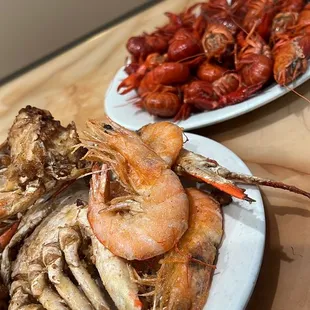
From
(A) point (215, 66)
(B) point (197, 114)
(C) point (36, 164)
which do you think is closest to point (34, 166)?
(C) point (36, 164)

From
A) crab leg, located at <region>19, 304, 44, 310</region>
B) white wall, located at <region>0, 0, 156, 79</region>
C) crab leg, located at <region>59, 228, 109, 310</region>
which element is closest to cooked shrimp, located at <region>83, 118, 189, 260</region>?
crab leg, located at <region>59, 228, 109, 310</region>

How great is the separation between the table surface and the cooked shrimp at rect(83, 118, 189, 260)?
0.28m

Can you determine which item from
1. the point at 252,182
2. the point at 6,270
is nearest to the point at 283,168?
the point at 252,182

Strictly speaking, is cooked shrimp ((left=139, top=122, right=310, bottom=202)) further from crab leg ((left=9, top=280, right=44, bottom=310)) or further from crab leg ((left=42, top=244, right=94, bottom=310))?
crab leg ((left=9, top=280, right=44, bottom=310))

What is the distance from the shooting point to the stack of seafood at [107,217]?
1104 millimetres

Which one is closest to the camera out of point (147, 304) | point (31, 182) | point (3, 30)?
point (147, 304)

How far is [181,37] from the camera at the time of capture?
198cm

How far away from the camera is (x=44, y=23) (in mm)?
2783

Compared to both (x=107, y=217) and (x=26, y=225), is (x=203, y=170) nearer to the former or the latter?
(x=107, y=217)

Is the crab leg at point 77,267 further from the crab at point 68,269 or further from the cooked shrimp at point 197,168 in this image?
the cooked shrimp at point 197,168

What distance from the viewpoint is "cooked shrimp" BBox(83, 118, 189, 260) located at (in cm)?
110

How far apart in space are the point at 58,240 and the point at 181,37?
1.02m

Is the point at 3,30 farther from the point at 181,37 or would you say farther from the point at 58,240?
the point at 58,240

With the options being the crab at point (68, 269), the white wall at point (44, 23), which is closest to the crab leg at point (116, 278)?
the crab at point (68, 269)
